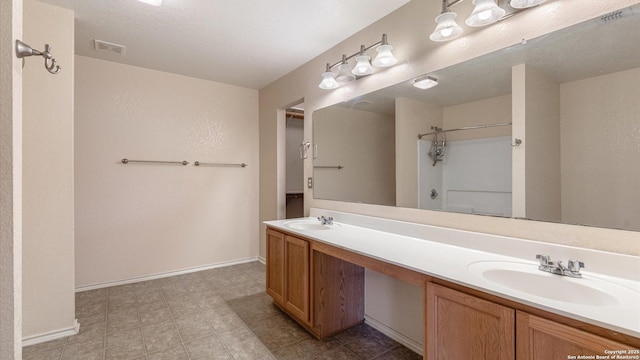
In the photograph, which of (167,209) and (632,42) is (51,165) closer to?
(167,209)

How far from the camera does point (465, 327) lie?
1.04 meters

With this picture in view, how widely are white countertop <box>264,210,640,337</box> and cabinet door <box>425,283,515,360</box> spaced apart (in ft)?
0.19

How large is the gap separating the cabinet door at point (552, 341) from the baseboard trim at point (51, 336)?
2.76m

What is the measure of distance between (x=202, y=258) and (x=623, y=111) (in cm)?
377

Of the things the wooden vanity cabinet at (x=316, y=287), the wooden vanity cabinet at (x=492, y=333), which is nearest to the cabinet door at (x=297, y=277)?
the wooden vanity cabinet at (x=316, y=287)

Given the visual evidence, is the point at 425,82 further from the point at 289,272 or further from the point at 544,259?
the point at 289,272

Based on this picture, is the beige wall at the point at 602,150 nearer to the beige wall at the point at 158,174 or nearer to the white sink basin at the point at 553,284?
the white sink basin at the point at 553,284

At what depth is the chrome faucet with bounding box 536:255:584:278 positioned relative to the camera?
1.10m

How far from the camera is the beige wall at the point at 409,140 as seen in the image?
188cm

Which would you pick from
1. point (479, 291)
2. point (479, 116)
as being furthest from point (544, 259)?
point (479, 116)

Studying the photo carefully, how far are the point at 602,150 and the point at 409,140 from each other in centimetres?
98

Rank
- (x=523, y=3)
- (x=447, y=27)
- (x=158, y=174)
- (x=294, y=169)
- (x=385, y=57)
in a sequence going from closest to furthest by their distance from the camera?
(x=523, y=3) → (x=447, y=27) → (x=385, y=57) → (x=158, y=174) → (x=294, y=169)

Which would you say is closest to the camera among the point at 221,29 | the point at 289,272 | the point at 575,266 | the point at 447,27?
the point at 575,266
